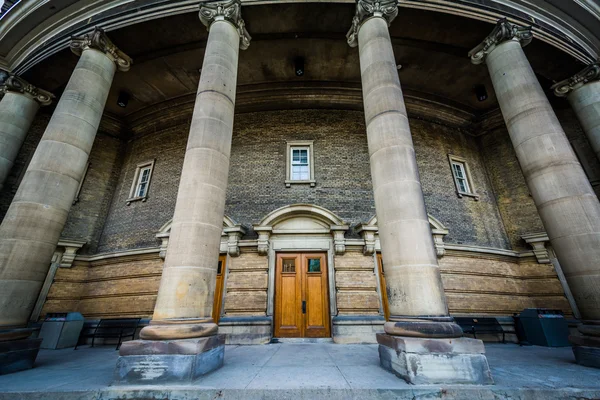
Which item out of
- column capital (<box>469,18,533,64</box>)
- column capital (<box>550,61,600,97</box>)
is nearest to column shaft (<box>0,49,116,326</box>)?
column capital (<box>469,18,533,64</box>)

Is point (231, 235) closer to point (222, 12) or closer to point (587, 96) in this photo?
point (222, 12)

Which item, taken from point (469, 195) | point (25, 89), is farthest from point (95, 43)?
point (469, 195)

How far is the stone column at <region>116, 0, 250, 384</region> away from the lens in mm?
3967

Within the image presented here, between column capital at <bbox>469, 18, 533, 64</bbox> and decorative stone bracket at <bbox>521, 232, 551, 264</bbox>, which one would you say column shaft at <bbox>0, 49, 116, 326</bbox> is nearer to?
column capital at <bbox>469, 18, 533, 64</bbox>

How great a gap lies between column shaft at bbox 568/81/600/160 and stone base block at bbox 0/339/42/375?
16.9 meters

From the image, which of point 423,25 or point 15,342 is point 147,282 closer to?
point 15,342

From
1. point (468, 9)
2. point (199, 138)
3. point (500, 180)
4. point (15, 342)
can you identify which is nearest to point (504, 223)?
point (500, 180)

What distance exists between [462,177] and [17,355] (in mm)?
15666

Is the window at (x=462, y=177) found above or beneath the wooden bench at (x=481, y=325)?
above

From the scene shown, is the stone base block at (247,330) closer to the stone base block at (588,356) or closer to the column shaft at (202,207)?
the column shaft at (202,207)

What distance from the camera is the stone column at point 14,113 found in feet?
29.0

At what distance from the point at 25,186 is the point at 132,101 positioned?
8153 mm

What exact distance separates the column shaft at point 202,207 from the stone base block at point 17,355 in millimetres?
3299

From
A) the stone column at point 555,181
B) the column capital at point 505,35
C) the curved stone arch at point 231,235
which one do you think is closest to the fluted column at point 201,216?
the curved stone arch at point 231,235
